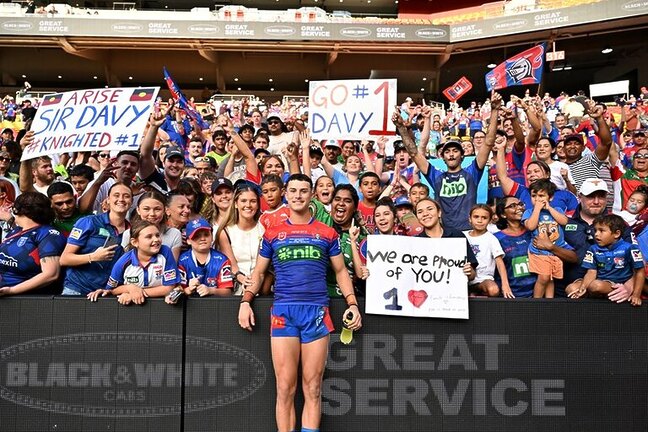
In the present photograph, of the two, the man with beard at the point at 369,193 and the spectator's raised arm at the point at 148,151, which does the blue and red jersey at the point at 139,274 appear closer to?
the spectator's raised arm at the point at 148,151

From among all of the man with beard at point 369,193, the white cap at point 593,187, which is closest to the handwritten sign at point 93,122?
the man with beard at point 369,193

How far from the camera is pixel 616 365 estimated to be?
4.02 m

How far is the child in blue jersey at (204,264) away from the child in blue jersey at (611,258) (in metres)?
2.69

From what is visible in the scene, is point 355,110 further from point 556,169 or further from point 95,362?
point 95,362

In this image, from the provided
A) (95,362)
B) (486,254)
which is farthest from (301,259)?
(486,254)

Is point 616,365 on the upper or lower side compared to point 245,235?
lower

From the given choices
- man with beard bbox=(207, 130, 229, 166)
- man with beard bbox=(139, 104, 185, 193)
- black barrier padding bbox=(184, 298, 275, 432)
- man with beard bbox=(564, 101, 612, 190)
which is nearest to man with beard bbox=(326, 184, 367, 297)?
black barrier padding bbox=(184, 298, 275, 432)

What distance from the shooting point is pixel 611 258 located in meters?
4.34

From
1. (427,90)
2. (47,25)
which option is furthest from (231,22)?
(427,90)

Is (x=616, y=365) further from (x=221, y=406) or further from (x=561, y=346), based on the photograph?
(x=221, y=406)

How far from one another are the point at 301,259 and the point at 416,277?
0.93 m

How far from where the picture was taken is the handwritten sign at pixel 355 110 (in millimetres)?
6273

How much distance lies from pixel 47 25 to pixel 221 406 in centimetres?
2856

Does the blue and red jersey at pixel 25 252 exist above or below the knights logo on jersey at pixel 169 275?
above
